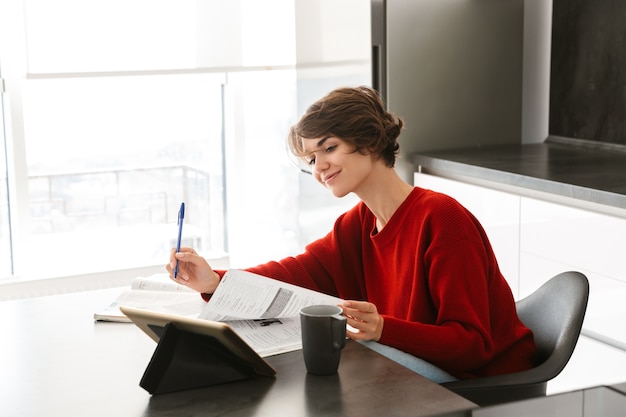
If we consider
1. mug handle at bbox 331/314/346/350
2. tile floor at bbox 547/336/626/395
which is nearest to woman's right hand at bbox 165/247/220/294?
mug handle at bbox 331/314/346/350

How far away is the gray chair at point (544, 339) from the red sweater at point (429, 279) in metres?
0.05

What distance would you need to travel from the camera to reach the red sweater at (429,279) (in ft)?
5.26

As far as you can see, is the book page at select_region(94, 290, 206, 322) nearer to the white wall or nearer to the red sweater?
the red sweater

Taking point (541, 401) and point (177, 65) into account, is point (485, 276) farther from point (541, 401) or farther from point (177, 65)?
point (177, 65)

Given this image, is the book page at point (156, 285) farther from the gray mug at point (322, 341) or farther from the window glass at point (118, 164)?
the window glass at point (118, 164)

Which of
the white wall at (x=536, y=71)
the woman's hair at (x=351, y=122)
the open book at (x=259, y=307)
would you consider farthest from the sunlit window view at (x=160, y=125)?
the open book at (x=259, y=307)

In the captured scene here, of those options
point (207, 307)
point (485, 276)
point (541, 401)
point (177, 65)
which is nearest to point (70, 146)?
point (177, 65)

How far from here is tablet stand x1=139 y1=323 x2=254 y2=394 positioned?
4.36 ft

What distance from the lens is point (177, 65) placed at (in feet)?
12.7

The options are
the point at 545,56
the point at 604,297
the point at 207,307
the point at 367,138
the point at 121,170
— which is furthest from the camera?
the point at 121,170

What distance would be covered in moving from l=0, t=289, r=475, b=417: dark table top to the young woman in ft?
0.49

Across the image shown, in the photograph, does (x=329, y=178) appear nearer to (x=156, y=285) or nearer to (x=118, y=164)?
(x=156, y=285)

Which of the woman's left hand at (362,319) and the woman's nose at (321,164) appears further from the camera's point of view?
the woman's nose at (321,164)

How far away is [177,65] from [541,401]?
2.89 m
